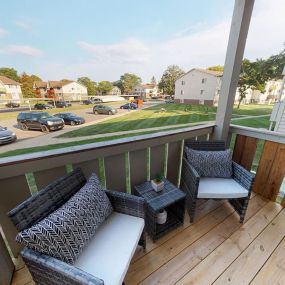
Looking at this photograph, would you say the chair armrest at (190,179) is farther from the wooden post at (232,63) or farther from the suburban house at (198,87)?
the suburban house at (198,87)

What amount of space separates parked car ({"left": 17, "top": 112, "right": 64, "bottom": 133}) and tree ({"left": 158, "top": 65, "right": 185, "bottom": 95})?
1323 millimetres

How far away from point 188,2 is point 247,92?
1762 millimetres

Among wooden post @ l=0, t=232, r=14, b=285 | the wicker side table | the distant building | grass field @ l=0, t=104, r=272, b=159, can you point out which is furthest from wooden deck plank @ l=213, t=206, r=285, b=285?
the distant building

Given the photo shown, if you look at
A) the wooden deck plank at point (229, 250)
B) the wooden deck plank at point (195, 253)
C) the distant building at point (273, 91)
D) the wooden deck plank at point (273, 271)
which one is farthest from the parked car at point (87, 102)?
the distant building at point (273, 91)

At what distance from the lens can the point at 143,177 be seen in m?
1.80

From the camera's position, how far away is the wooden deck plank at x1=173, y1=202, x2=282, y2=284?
119 cm

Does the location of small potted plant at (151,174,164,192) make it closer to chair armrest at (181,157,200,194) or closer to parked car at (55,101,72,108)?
chair armrest at (181,157,200,194)

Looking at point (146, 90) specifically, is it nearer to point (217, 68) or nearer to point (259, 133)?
point (217, 68)

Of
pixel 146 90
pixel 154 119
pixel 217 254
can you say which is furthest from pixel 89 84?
pixel 217 254

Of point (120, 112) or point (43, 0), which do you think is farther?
point (120, 112)

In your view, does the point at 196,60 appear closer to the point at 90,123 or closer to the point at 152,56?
the point at 152,56

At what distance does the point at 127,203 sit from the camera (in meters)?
1.24

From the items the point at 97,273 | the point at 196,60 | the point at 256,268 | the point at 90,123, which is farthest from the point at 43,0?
the point at 256,268

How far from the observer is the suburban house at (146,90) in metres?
2.11
